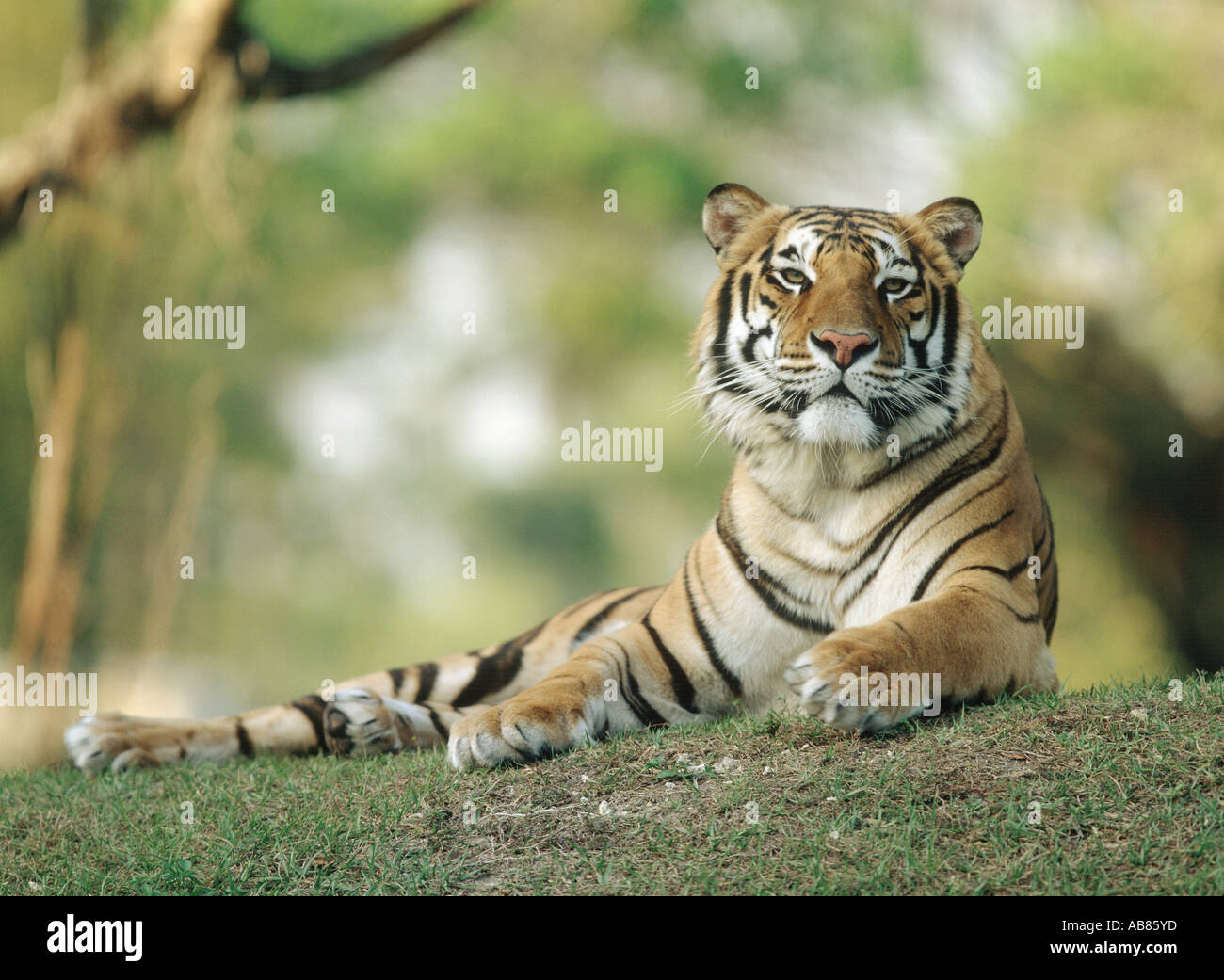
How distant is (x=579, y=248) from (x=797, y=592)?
31.1ft

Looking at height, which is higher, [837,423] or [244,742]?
[837,423]

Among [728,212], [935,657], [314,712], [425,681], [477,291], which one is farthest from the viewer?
[477,291]

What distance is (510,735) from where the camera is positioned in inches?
108

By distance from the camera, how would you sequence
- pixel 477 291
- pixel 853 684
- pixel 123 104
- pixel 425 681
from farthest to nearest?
1. pixel 477 291
2. pixel 123 104
3. pixel 425 681
4. pixel 853 684

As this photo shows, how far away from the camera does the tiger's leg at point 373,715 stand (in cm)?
356

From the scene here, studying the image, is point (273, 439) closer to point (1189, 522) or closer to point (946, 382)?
point (1189, 522)

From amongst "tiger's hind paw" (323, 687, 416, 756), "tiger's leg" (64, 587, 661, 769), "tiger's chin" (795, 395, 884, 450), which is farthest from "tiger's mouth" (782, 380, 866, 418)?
"tiger's hind paw" (323, 687, 416, 756)

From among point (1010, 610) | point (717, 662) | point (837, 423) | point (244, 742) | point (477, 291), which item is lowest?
point (244, 742)

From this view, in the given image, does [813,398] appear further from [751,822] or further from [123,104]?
[123,104]

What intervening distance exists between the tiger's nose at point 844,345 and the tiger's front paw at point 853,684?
70cm

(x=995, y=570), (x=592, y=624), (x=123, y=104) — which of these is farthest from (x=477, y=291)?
(x=995, y=570)

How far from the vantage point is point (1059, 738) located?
2.57 m

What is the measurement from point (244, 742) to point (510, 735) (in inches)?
53.9

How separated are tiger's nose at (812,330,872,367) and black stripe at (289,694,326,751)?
1956 millimetres
